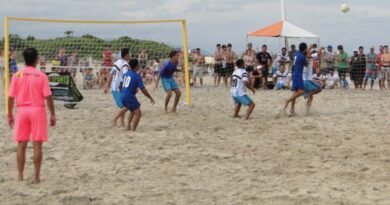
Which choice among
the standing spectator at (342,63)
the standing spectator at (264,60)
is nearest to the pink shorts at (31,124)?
the standing spectator at (264,60)

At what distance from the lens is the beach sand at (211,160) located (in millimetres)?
5996

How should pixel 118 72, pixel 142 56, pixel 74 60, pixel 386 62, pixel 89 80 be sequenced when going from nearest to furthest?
pixel 118 72
pixel 74 60
pixel 142 56
pixel 89 80
pixel 386 62

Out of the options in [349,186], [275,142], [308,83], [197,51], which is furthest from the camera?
[197,51]

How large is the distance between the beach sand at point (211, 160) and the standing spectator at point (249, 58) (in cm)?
708

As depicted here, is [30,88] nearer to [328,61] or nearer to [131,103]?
[131,103]

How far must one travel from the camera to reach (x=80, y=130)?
10.1m

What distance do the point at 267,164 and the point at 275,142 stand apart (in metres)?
1.48

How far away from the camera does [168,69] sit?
1209 cm

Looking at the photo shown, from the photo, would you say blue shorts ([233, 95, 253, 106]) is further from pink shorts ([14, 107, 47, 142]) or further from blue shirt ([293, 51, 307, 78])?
pink shorts ([14, 107, 47, 142])

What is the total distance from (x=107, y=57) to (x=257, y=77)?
4619mm

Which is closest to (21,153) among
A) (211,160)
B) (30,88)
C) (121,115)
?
(30,88)

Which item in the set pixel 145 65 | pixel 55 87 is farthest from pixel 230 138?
pixel 145 65

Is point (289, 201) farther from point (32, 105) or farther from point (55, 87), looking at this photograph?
point (55, 87)

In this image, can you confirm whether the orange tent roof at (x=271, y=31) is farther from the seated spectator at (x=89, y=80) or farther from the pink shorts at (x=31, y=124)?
the pink shorts at (x=31, y=124)
